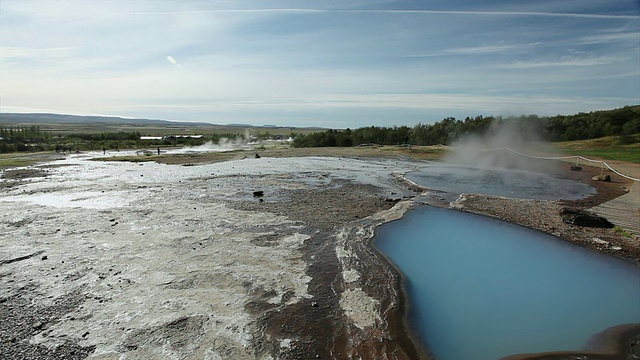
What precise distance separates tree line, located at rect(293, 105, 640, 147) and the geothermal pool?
23770mm

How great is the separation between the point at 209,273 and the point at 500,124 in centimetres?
5084

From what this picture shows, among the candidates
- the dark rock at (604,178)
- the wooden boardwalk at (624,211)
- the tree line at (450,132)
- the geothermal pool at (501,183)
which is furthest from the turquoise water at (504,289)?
the tree line at (450,132)

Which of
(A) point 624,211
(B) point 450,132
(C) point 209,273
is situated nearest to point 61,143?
(B) point 450,132

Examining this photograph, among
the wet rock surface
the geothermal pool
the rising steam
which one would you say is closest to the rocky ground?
the wet rock surface

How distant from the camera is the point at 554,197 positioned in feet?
59.5

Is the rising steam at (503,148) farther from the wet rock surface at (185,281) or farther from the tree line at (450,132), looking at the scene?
the wet rock surface at (185,281)

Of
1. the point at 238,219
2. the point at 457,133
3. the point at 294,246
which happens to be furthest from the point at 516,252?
the point at 457,133

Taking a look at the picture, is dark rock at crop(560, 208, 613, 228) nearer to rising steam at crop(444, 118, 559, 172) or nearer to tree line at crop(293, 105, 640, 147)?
rising steam at crop(444, 118, 559, 172)

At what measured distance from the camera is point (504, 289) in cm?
834

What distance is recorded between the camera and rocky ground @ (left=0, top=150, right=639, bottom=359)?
5.98 meters

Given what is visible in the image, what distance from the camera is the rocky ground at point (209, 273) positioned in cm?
598

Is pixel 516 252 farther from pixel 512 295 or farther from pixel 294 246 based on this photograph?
pixel 294 246

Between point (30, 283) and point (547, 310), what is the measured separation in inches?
433

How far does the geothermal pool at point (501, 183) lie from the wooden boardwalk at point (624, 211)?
173 cm
